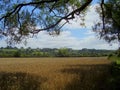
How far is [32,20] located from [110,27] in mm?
28257

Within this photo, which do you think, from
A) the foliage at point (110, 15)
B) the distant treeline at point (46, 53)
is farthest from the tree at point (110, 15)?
the distant treeline at point (46, 53)

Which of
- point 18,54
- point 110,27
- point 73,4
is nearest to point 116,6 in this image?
point 73,4

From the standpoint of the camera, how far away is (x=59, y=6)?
23203 mm

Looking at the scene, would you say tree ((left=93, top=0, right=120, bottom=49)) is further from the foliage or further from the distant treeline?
the distant treeline

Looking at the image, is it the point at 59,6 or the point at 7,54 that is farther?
the point at 7,54

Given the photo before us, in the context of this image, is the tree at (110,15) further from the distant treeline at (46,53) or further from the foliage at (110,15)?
the distant treeline at (46,53)

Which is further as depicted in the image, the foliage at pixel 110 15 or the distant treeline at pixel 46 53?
the distant treeline at pixel 46 53

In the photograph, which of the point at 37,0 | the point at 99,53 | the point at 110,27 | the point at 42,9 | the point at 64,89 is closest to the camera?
the point at 64,89

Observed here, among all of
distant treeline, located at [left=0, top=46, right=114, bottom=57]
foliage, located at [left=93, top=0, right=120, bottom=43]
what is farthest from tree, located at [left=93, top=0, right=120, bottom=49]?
distant treeline, located at [left=0, top=46, right=114, bottom=57]

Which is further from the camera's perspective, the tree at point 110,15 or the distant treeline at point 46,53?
the distant treeline at point 46,53

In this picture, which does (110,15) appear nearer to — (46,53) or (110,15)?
(110,15)

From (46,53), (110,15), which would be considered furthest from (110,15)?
(46,53)

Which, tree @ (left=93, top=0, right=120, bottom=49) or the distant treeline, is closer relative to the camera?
tree @ (left=93, top=0, right=120, bottom=49)

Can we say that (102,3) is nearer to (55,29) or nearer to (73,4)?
(73,4)
